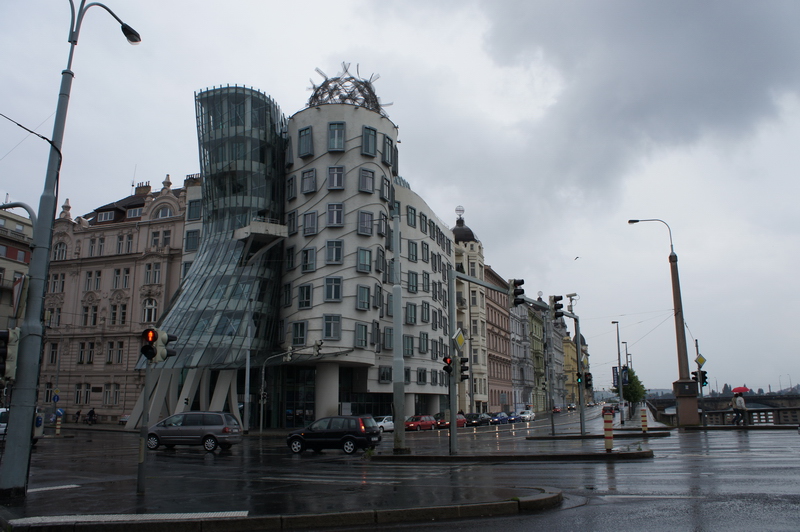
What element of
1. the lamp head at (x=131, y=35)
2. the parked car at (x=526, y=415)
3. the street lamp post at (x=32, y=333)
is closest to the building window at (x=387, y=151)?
the parked car at (x=526, y=415)

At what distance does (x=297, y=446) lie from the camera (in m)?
25.3

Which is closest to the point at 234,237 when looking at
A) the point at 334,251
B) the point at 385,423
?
the point at 334,251

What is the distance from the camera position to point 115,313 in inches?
2427

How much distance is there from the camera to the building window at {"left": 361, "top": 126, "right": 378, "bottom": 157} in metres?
50.4

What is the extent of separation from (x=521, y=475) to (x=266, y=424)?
128 ft

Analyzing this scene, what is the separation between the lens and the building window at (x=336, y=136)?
4978cm

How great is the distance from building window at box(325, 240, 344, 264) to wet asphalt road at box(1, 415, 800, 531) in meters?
28.7

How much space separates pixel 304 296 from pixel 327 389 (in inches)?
285

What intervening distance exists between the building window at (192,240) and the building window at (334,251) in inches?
607

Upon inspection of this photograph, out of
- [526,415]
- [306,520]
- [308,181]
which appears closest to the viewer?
[306,520]

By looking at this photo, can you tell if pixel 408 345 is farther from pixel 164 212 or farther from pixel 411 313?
pixel 164 212

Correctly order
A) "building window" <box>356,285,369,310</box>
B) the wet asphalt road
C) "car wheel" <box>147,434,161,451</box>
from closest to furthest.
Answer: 1. the wet asphalt road
2. "car wheel" <box>147,434,161,451</box>
3. "building window" <box>356,285,369,310</box>

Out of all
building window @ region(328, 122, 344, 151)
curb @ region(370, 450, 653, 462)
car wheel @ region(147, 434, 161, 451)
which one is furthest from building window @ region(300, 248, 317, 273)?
curb @ region(370, 450, 653, 462)

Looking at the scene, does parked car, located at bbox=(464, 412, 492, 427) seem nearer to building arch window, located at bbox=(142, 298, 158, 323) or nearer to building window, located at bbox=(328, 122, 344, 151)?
building window, located at bbox=(328, 122, 344, 151)
